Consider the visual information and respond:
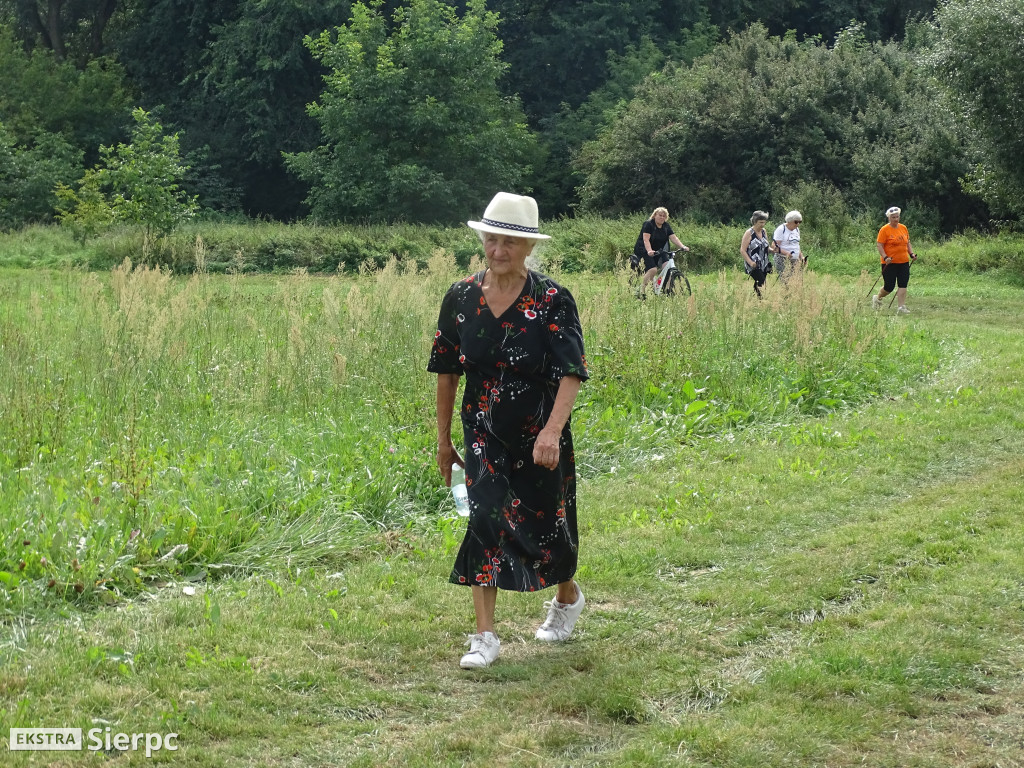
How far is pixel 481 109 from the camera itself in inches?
1783

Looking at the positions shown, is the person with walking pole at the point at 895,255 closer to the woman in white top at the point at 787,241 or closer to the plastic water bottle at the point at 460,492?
the woman in white top at the point at 787,241

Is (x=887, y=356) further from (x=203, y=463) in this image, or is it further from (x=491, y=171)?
(x=491, y=171)

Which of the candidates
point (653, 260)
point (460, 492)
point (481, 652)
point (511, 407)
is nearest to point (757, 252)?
point (653, 260)

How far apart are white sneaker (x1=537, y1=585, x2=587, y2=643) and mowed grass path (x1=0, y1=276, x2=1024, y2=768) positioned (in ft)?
0.24

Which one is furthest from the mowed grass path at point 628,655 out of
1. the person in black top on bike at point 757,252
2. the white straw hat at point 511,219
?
the person in black top on bike at point 757,252

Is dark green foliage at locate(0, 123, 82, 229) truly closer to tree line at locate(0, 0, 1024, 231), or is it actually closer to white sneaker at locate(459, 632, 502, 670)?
tree line at locate(0, 0, 1024, 231)

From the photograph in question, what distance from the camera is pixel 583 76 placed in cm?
5228

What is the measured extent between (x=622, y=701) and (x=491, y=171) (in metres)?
41.5

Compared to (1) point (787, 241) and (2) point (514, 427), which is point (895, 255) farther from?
(2) point (514, 427)

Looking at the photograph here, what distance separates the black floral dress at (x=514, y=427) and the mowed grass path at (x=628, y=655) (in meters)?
0.41

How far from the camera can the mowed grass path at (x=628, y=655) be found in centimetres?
420

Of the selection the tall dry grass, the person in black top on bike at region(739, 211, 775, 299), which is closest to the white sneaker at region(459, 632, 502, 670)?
the tall dry grass

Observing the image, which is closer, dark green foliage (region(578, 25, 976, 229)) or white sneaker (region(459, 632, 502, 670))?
white sneaker (region(459, 632, 502, 670))

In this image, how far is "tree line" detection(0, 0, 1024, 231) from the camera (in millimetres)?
37625
